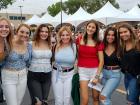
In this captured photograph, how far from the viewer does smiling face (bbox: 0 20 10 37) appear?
17.9ft

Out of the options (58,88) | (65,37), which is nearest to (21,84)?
(58,88)

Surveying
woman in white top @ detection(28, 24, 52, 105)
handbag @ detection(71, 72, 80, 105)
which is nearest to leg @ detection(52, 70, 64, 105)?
woman in white top @ detection(28, 24, 52, 105)

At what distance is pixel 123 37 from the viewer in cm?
614

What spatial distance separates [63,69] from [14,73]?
0.93m

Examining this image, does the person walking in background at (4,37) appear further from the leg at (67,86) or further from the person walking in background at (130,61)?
the person walking in background at (130,61)

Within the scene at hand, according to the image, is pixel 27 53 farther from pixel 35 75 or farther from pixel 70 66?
pixel 70 66

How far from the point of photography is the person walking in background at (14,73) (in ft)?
18.2

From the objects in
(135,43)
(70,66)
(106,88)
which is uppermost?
(135,43)

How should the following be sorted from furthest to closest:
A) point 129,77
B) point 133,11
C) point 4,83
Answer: point 133,11 < point 129,77 < point 4,83

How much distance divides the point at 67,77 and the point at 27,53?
84 centimetres

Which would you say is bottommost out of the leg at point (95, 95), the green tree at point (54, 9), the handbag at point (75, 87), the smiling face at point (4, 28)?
the leg at point (95, 95)

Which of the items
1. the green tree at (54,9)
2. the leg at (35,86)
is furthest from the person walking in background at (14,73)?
the green tree at (54,9)

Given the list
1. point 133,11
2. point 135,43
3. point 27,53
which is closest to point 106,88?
point 135,43

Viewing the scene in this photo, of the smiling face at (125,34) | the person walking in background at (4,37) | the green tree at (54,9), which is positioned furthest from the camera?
the green tree at (54,9)
